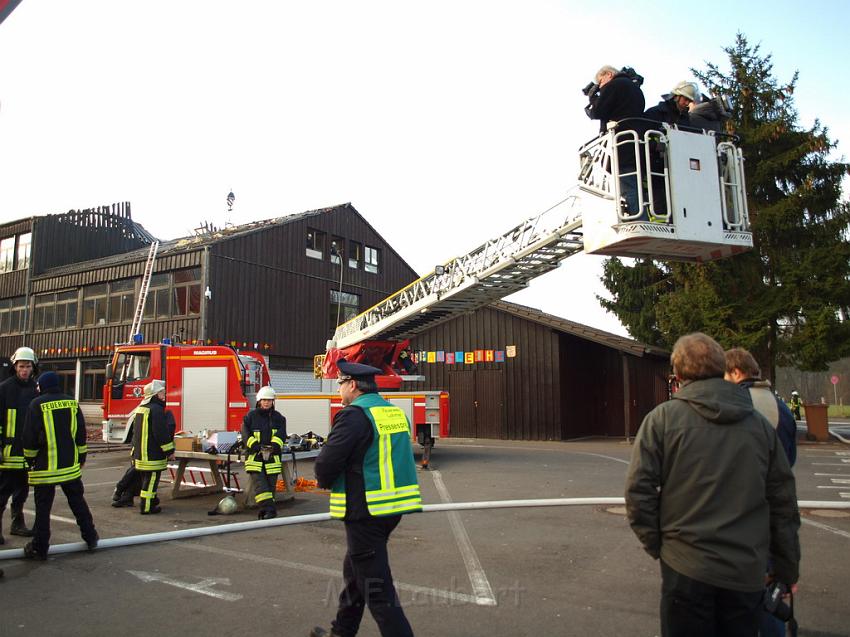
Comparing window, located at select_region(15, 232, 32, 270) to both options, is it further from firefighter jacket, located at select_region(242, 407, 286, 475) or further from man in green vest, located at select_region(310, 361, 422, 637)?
man in green vest, located at select_region(310, 361, 422, 637)

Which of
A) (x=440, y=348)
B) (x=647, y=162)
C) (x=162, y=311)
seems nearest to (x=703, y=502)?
(x=647, y=162)

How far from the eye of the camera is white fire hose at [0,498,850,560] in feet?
19.8

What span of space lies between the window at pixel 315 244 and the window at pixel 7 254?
47.5 ft

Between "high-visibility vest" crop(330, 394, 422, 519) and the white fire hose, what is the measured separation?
374 centimetres

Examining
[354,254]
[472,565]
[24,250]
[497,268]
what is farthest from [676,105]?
[24,250]

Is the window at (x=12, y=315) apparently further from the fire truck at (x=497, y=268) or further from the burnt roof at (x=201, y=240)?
the fire truck at (x=497, y=268)

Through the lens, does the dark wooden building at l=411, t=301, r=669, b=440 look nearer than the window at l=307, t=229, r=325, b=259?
Yes

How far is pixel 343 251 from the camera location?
2841cm

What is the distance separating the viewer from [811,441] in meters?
18.9

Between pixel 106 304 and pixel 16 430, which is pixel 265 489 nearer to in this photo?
pixel 16 430

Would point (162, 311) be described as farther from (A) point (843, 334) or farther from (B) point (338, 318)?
(A) point (843, 334)

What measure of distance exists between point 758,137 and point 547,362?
30.7 feet

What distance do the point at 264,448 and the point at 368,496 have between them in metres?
4.68

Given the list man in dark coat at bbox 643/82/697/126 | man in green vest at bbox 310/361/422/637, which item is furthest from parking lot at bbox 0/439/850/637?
man in dark coat at bbox 643/82/697/126
